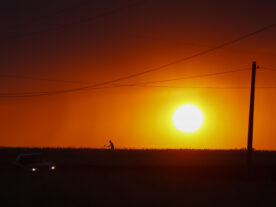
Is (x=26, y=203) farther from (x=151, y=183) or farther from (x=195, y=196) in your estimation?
(x=151, y=183)

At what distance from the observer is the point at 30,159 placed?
41281mm

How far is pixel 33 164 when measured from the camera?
132 feet

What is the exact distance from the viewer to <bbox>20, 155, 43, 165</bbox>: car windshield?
135 ft

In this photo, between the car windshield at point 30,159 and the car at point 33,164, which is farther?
the car windshield at point 30,159

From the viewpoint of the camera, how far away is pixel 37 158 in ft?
137

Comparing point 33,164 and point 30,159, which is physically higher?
point 30,159

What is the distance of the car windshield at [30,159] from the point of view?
4100 cm

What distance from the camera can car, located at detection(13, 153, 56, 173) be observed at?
130 ft

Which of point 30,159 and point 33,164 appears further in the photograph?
point 30,159

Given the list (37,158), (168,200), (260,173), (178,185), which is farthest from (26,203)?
(260,173)

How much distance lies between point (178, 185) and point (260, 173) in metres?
16.7

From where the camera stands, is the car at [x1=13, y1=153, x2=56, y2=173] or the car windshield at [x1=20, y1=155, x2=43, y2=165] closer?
the car at [x1=13, y1=153, x2=56, y2=173]

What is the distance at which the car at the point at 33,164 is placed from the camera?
39.5 metres

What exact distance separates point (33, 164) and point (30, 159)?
3.90ft
